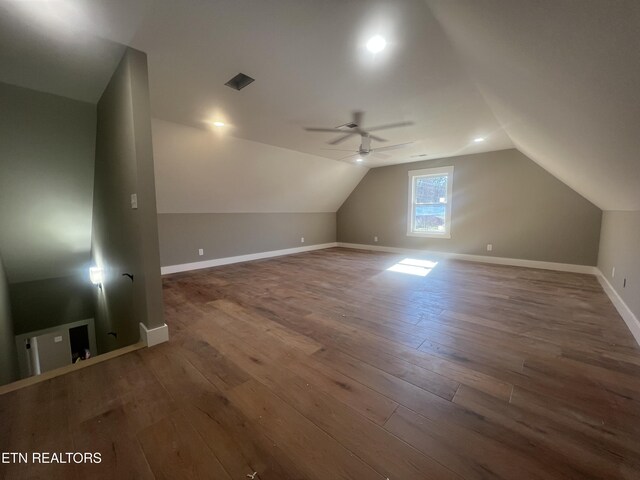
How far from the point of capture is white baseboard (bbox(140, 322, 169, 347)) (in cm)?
199

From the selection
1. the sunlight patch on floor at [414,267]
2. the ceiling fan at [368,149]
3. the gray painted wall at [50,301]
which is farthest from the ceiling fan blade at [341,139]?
the gray painted wall at [50,301]

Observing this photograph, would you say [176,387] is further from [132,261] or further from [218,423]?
[132,261]

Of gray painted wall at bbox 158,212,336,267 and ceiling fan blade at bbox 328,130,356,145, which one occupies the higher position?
ceiling fan blade at bbox 328,130,356,145

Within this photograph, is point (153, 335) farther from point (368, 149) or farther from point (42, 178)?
point (368, 149)

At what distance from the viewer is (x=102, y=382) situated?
1.60 m

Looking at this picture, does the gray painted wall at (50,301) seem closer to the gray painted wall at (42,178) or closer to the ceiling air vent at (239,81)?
the gray painted wall at (42,178)

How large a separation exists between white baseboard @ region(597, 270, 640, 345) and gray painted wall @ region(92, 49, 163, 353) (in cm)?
405

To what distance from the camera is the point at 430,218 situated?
5.87 metres

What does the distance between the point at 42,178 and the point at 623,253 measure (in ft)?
21.3

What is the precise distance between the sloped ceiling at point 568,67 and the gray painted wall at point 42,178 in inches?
134

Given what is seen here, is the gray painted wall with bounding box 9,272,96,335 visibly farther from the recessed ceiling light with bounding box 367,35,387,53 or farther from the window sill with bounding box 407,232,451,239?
the window sill with bounding box 407,232,451,239

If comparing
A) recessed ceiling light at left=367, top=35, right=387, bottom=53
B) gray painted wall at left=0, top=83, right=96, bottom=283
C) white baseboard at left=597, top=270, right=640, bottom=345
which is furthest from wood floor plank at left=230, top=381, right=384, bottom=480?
gray painted wall at left=0, top=83, right=96, bottom=283

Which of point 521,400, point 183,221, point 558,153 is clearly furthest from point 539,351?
point 183,221

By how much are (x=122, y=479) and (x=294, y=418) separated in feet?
2.38
